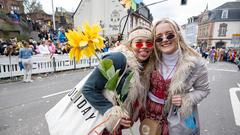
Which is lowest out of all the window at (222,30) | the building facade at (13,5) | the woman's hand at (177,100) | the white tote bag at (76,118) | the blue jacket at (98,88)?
the white tote bag at (76,118)

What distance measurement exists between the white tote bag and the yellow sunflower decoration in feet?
1.34

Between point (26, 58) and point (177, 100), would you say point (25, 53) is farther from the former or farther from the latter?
point (177, 100)

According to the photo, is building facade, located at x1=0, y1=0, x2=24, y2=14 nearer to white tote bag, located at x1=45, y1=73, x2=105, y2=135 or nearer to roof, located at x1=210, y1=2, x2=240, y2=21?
white tote bag, located at x1=45, y1=73, x2=105, y2=135

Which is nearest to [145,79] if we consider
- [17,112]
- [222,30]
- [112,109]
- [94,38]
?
[112,109]

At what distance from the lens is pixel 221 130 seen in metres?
3.44

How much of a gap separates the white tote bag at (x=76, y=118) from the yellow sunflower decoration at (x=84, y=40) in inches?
16.0

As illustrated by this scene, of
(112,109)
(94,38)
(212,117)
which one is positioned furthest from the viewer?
(212,117)

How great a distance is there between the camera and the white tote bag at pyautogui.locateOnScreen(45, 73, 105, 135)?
1.24 meters

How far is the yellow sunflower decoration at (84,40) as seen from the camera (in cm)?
98

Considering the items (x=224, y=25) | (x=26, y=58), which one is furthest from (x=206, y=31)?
(x=26, y=58)

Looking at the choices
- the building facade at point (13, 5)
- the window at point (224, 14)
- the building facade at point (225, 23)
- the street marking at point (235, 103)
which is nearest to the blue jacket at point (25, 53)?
the street marking at point (235, 103)

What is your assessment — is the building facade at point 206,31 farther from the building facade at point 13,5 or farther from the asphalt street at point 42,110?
the asphalt street at point 42,110

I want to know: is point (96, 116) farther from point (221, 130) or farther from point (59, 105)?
point (221, 130)

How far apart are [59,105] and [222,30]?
48.1 meters
